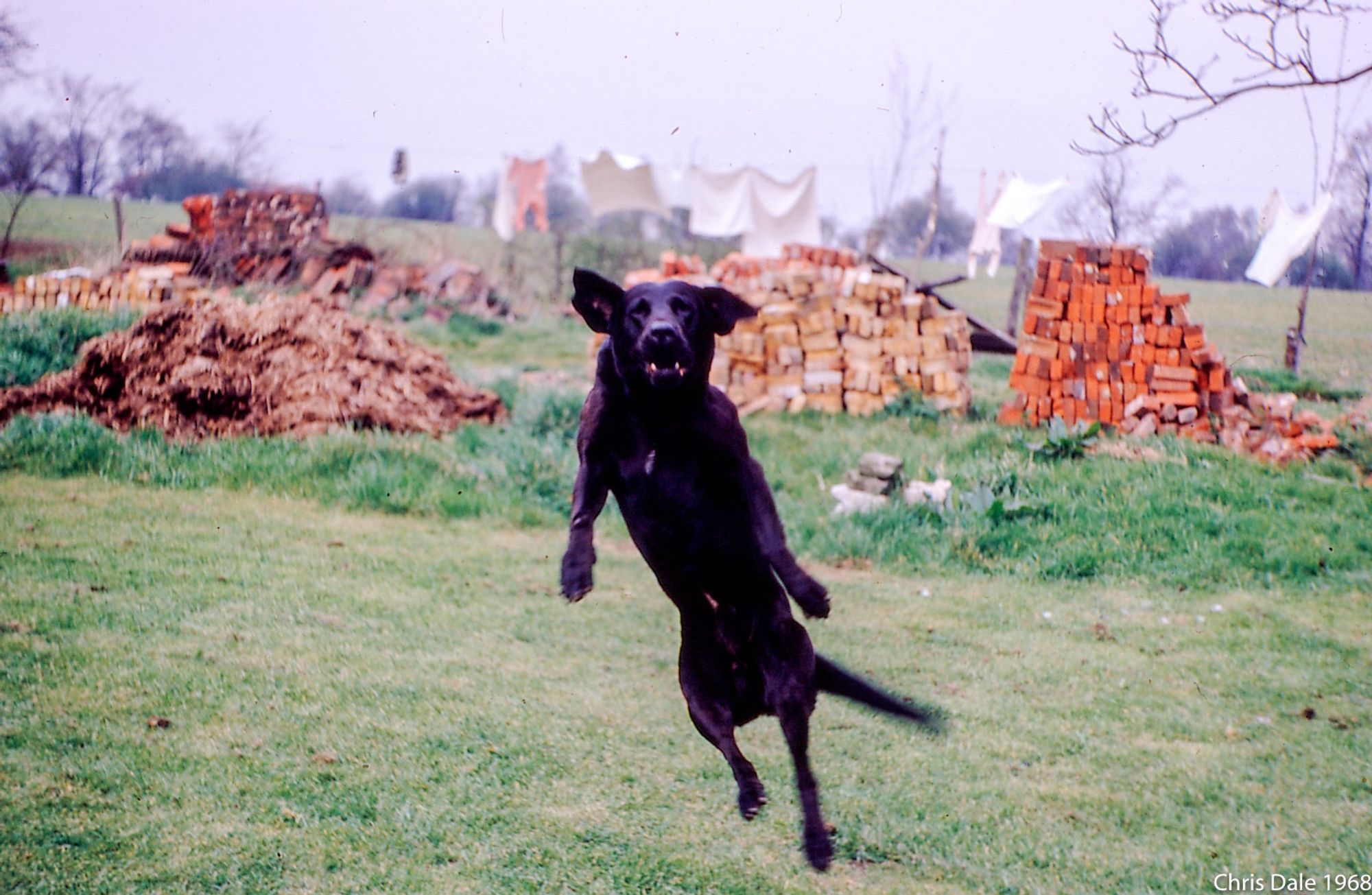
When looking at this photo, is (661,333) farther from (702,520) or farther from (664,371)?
(702,520)

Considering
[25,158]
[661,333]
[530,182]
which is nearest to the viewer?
[661,333]

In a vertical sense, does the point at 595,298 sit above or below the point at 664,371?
above

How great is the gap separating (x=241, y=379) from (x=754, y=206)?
7.66 m

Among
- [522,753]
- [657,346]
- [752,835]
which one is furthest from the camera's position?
[522,753]

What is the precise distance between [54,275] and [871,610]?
12269 mm

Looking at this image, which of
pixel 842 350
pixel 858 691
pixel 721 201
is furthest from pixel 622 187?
pixel 858 691

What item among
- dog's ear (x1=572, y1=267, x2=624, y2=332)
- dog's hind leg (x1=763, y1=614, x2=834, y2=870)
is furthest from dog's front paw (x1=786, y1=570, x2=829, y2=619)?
dog's ear (x1=572, y1=267, x2=624, y2=332)

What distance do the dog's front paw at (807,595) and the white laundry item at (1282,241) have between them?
1074 centimetres

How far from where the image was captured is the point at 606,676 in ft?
21.6

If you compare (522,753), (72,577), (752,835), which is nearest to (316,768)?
(522,753)

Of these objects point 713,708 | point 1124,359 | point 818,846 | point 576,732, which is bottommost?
point 576,732

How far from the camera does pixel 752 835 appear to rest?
196 inches

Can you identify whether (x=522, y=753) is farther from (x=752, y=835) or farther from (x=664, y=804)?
(x=752, y=835)

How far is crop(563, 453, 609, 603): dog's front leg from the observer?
6.84 ft
